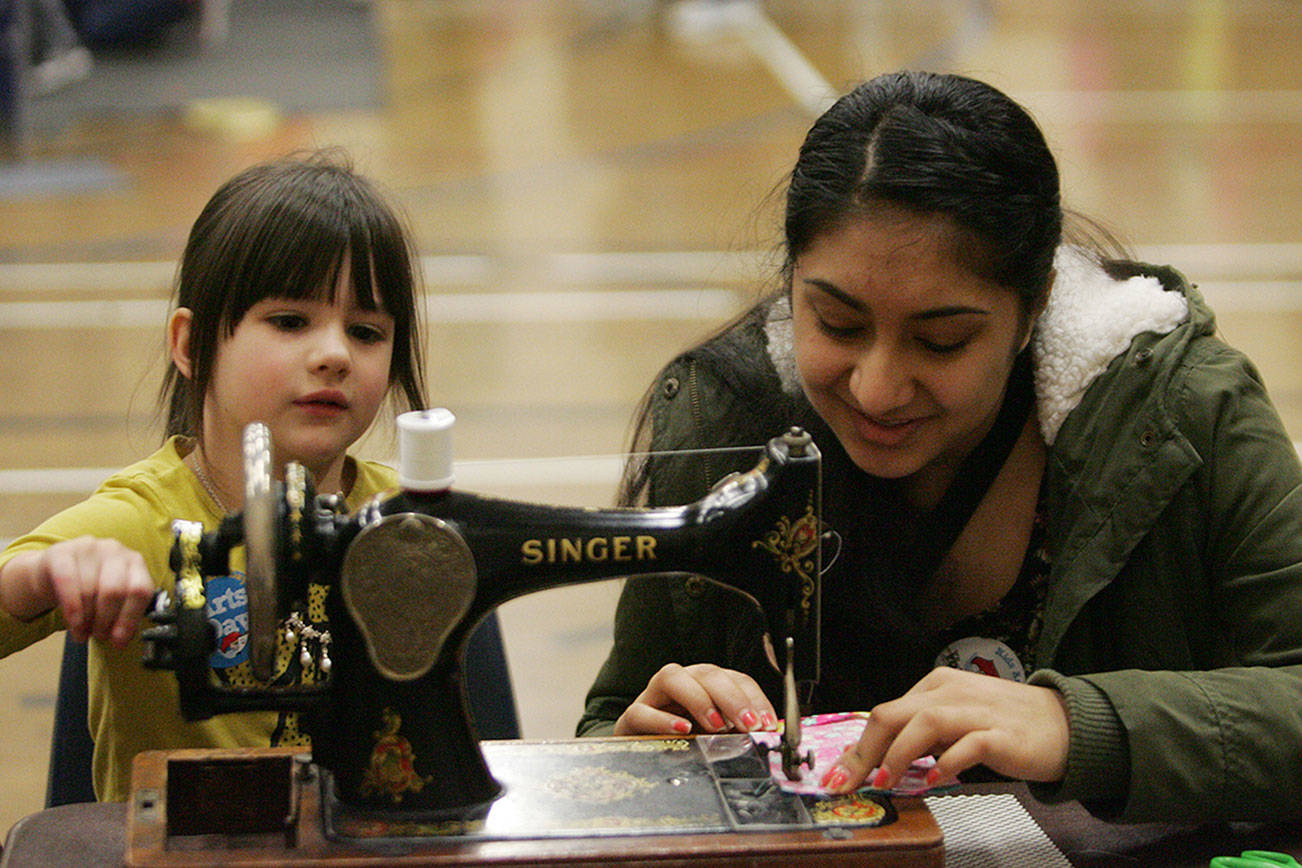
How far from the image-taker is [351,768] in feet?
4.47

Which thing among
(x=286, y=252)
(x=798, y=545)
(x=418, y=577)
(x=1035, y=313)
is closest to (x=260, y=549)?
(x=418, y=577)

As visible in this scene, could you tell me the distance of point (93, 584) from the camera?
4.39 feet

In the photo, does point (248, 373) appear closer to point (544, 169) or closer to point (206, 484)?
point (206, 484)

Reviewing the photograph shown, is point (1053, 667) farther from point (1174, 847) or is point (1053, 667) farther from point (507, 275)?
point (507, 275)

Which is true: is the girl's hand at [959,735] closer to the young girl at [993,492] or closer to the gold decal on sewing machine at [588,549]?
the young girl at [993,492]

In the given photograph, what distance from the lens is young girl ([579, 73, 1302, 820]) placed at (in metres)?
1.44

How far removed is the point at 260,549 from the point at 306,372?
0.52 m

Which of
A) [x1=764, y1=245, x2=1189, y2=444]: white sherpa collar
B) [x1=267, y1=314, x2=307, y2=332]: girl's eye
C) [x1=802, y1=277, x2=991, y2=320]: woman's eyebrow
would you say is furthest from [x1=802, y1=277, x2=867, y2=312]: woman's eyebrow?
[x1=267, y1=314, x2=307, y2=332]: girl's eye

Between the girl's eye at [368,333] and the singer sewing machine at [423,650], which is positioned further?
the girl's eye at [368,333]

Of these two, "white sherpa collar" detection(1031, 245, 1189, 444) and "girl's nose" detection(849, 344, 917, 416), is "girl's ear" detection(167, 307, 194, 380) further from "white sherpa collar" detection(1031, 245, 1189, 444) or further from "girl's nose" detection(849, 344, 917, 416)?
"white sherpa collar" detection(1031, 245, 1189, 444)

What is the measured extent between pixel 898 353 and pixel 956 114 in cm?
26

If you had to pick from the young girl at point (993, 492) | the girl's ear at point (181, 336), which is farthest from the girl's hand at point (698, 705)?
the girl's ear at point (181, 336)

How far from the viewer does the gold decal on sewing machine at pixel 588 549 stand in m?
1.39

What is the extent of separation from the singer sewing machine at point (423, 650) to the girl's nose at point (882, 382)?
0.58ft
